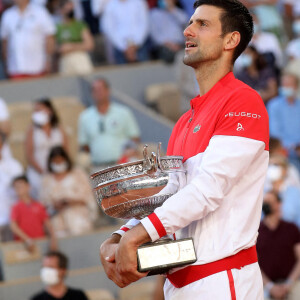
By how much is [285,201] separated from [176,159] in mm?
5634

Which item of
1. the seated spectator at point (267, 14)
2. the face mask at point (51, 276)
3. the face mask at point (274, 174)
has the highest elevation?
the seated spectator at point (267, 14)

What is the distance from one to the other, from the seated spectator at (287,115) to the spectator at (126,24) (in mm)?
2783

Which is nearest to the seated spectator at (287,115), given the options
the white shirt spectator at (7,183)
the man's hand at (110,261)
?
the white shirt spectator at (7,183)

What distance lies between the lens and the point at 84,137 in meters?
10.8

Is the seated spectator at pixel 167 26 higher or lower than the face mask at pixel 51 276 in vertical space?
higher

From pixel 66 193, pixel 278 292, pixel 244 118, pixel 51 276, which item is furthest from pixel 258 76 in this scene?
pixel 244 118

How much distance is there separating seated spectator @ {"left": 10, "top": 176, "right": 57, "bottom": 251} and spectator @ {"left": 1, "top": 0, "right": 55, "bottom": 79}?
339 cm

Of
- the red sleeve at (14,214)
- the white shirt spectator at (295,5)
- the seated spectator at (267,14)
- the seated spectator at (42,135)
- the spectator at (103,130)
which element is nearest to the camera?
the red sleeve at (14,214)

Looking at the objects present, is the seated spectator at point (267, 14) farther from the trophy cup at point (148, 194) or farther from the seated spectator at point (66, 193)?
the trophy cup at point (148, 194)

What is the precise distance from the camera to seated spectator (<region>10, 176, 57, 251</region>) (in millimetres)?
9148

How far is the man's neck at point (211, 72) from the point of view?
368 cm

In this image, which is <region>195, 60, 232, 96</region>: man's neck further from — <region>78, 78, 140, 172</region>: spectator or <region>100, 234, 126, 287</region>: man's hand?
<region>78, 78, 140, 172</region>: spectator

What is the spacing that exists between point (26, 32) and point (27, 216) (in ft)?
12.5

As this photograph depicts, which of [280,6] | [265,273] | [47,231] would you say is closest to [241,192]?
[265,273]
